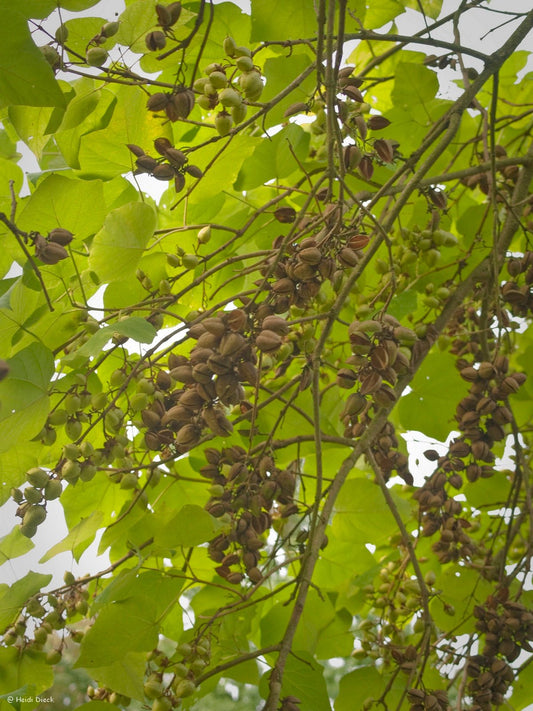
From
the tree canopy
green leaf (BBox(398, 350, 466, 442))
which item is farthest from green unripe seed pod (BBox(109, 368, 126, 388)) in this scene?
green leaf (BBox(398, 350, 466, 442))

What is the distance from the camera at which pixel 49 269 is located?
82 cm

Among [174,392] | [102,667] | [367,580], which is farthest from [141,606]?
[367,580]

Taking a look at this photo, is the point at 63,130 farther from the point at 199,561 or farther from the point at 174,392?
the point at 199,561

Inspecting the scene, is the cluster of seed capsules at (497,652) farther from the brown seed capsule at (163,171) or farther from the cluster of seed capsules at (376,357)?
the brown seed capsule at (163,171)

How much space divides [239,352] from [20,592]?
1.76 feet

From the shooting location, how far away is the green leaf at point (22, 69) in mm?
624

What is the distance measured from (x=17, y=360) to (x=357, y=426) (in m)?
0.50

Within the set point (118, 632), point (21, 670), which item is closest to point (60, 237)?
point (118, 632)

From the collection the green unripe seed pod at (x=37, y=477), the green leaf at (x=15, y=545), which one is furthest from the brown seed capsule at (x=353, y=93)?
the green leaf at (x=15, y=545)

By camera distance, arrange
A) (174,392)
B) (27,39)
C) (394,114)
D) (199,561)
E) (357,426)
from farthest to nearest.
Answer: (394,114) → (199,561) → (357,426) → (174,392) → (27,39)

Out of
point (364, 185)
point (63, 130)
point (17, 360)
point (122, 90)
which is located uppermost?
point (364, 185)

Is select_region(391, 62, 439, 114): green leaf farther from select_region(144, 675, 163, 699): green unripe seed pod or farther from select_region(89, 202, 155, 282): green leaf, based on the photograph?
select_region(144, 675, 163, 699): green unripe seed pod

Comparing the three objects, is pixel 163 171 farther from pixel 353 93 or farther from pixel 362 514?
pixel 362 514

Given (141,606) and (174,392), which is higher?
(174,392)
